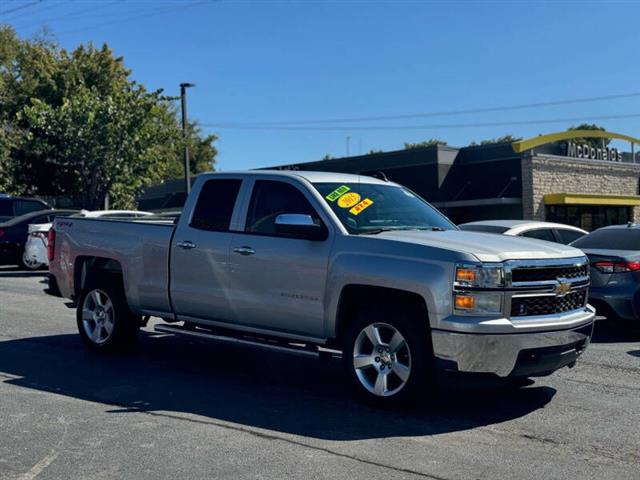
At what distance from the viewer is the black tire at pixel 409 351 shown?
19.6ft

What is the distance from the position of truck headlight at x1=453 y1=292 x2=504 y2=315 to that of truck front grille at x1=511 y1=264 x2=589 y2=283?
213 millimetres

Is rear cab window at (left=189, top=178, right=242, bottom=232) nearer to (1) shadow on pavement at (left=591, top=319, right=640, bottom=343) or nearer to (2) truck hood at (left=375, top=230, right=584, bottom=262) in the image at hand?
(2) truck hood at (left=375, top=230, right=584, bottom=262)

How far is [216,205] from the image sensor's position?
766 cm

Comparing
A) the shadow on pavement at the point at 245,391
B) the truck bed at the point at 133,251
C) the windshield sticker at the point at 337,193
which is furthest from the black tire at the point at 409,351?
the truck bed at the point at 133,251

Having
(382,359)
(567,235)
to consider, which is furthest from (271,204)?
(567,235)

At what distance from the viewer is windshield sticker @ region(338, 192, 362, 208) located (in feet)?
22.8

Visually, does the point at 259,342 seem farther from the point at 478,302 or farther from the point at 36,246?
the point at 36,246

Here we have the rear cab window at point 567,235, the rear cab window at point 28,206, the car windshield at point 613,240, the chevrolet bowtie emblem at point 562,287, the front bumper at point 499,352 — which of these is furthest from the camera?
the rear cab window at point 28,206

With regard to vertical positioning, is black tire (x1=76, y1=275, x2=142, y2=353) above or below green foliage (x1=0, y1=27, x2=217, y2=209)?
below

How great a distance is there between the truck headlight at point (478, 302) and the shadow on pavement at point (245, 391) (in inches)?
34.3

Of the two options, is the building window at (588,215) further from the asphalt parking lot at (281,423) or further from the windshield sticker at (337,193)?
the windshield sticker at (337,193)

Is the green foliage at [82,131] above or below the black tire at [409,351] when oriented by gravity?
above

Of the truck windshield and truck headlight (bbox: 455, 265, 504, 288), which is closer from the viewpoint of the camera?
truck headlight (bbox: 455, 265, 504, 288)

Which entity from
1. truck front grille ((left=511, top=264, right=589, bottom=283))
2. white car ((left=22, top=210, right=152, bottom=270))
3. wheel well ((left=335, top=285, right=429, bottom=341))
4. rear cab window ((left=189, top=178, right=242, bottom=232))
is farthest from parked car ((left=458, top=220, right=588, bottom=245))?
white car ((left=22, top=210, right=152, bottom=270))
